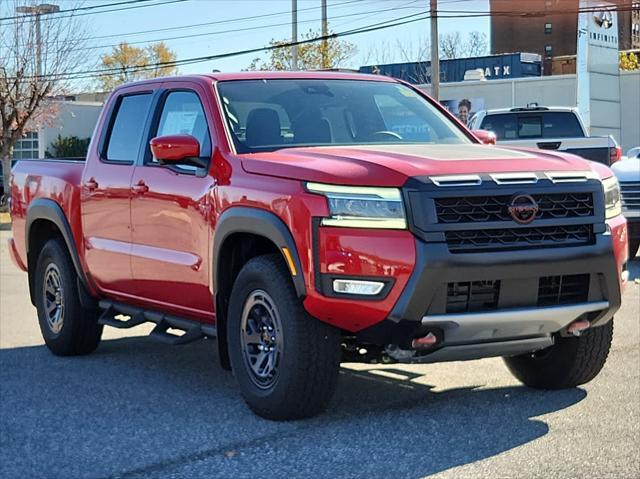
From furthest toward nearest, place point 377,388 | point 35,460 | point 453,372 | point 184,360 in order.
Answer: point 184,360 → point 453,372 → point 377,388 → point 35,460

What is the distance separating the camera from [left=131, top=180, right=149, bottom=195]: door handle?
6.51m

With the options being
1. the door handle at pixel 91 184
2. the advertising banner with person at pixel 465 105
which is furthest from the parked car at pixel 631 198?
the advertising banner with person at pixel 465 105

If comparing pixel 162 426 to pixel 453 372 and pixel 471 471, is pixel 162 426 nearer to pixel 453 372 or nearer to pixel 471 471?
pixel 471 471

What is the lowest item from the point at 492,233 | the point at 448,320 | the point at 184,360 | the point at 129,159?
the point at 184,360

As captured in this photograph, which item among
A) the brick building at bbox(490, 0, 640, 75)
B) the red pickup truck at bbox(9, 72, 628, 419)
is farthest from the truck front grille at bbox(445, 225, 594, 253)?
the brick building at bbox(490, 0, 640, 75)

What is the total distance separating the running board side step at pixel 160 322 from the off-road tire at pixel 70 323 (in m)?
0.18

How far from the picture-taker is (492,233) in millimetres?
5004

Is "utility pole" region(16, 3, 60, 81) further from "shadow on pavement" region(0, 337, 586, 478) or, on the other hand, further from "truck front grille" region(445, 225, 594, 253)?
"truck front grille" region(445, 225, 594, 253)

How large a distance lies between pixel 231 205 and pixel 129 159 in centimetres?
163

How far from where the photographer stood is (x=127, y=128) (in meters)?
7.21

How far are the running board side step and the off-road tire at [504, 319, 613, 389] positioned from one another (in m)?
2.00

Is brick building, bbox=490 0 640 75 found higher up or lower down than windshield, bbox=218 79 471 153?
higher up

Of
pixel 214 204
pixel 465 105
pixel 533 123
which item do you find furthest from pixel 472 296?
pixel 465 105

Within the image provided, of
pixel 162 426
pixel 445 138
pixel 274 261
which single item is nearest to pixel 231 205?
pixel 274 261
